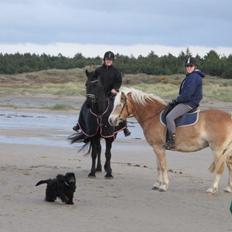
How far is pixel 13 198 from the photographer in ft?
35.5

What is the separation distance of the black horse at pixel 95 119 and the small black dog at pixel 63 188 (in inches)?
134

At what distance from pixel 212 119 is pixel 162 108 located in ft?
3.42

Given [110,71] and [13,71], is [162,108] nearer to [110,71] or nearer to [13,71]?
[110,71]

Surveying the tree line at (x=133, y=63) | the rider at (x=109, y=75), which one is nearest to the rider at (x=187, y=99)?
the rider at (x=109, y=75)

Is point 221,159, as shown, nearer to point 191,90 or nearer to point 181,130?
point 181,130

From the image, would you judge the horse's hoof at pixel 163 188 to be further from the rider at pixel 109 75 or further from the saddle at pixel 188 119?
the rider at pixel 109 75

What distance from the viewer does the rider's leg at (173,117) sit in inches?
483

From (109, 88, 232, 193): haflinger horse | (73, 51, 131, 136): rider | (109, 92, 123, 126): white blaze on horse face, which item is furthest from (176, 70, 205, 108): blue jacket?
(73, 51, 131, 136): rider

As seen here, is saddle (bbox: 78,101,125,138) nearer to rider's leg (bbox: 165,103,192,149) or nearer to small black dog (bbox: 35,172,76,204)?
rider's leg (bbox: 165,103,192,149)

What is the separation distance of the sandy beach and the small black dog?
0.50ft

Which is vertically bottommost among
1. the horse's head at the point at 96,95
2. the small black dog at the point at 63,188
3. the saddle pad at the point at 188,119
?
the small black dog at the point at 63,188

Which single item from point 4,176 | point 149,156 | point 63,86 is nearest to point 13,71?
point 63,86

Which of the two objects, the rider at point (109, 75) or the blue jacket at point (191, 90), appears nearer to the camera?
the blue jacket at point (191, 90)

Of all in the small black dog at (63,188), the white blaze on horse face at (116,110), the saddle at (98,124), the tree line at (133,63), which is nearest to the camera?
Answer: the small black dog at (63,188)
